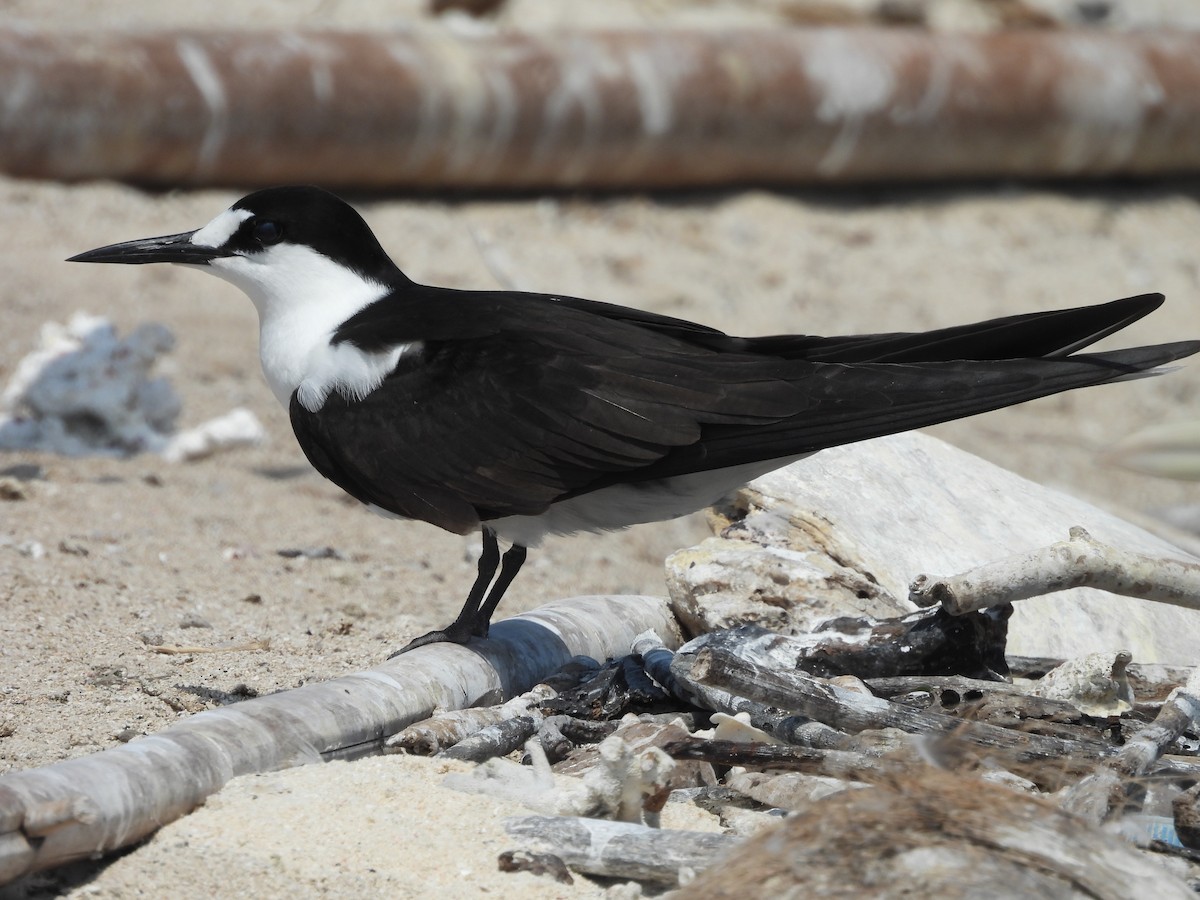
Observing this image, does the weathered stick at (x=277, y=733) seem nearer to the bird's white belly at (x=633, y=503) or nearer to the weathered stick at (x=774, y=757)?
the bird's white belly at (x=633, y=503)

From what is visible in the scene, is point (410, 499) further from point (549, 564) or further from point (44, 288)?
point (44, 288)

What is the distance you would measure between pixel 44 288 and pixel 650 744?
5.00m

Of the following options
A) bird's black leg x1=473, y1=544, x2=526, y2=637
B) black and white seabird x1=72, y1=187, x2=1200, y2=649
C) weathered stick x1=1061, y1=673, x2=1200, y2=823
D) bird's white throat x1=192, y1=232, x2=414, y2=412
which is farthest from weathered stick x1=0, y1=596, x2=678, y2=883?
weathered stick x1=1061, y1=673, x2=1200, y2=823

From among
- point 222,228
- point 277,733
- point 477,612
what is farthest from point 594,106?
point 277,733

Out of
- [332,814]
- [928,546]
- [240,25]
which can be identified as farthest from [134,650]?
[240,25]

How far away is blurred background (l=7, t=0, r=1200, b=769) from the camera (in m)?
6.27

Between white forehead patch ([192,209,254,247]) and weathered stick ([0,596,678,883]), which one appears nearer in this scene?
weathered stick ([0,596,678,883])

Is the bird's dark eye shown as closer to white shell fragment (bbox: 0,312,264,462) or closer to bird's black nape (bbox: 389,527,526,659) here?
bird's black nape (bbox: 389,527,526,659)

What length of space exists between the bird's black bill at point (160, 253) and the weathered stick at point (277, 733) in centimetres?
118

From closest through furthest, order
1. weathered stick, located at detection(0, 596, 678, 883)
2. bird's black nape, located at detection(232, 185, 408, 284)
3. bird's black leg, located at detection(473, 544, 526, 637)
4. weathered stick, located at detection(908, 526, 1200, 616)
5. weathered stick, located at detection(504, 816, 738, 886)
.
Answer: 1. weathered stick, located at detection(0, 596, 678, 883)
2. weathered stick, located at detection(504, 816, 738, 886)
3. weathered stick, located at detection(908, 526, 1200, 616)
4. bird's black leg, located at detection(473, 544, 526, 637)
5. bird's black nape, located at detection(232, 185, 408, 284)

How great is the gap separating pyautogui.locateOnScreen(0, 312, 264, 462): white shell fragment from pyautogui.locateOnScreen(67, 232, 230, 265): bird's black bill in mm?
2023

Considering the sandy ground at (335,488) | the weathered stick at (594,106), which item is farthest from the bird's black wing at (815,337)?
the weathered stick at (594,106)

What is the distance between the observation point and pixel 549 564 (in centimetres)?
527

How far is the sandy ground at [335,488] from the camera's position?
2637 mm
